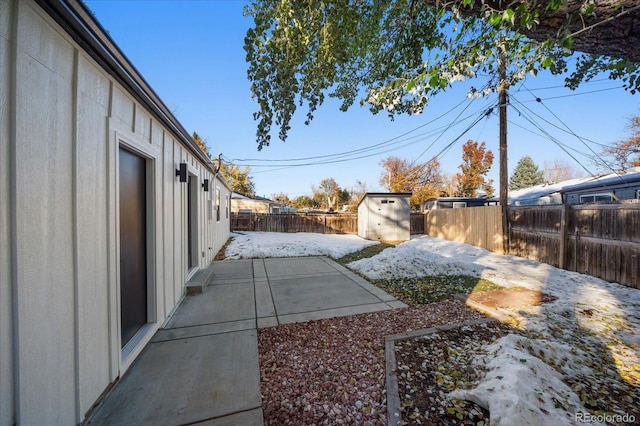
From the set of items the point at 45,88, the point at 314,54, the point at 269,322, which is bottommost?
the point at 269,322

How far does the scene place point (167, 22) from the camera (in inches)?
182

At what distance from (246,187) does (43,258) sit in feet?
95.2

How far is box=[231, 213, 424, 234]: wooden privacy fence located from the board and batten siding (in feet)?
45.0

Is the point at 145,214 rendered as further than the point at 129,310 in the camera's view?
Yes

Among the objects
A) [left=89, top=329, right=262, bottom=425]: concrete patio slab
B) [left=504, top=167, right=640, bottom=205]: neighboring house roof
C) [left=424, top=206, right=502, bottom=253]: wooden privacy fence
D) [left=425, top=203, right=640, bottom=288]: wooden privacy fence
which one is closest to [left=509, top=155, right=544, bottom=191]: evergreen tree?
[left=504, top=167, right=640, bottom=205]: neighboring house roof

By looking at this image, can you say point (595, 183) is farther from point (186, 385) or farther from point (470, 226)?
point (186, 385)

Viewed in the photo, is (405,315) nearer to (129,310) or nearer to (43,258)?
(129,310)

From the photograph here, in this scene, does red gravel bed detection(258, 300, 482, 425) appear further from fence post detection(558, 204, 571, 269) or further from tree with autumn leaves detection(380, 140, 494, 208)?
tree with autumn leaves detection(380, 140, 494, 208)

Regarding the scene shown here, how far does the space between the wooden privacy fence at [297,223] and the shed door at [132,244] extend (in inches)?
519

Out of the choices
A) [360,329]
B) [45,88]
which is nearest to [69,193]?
[45,88]

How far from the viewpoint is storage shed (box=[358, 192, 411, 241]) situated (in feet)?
44.1

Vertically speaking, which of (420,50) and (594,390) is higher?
(420,50)

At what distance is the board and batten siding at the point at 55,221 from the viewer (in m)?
1.23

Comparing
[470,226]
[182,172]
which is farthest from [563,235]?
[182,172]
